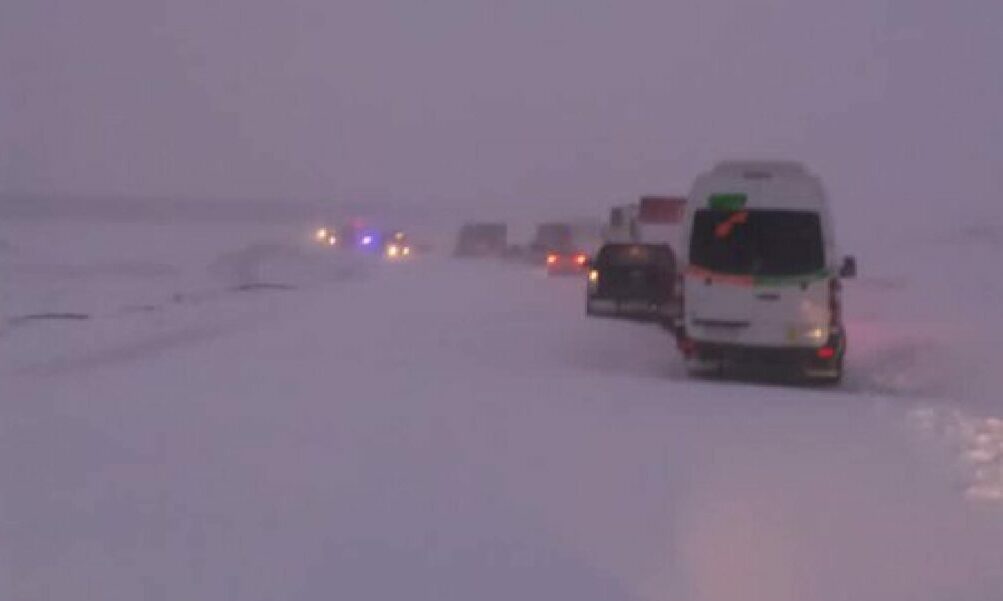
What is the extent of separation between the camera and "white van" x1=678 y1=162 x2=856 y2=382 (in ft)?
53.0

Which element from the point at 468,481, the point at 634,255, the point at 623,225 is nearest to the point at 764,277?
the point at 468,481

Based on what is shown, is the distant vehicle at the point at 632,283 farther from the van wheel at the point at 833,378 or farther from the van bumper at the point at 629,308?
the van wheel at the point at 833,378

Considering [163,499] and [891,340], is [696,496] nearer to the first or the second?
[163,499]

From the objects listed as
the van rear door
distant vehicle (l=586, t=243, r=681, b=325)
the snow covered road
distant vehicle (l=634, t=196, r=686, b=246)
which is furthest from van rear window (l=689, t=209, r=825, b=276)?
distant vehicle (l=634, t=196, r=686, b=246)

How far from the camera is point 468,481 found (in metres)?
8.48

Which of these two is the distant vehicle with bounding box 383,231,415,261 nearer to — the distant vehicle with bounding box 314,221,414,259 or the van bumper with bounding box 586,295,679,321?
the distant vehicle with bounding box 314,221,414,259

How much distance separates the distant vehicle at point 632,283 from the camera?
25953 mm

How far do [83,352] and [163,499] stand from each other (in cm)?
1066

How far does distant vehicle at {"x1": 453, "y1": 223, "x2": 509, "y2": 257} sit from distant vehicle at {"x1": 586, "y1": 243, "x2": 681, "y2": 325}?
130 ft

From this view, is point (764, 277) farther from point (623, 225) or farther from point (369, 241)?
point (369, 241)

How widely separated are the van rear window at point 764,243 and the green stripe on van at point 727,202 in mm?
56

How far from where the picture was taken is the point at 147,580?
20.5 feet

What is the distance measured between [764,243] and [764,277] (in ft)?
1.50

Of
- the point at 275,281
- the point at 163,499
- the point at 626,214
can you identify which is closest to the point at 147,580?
the point at 163,499
